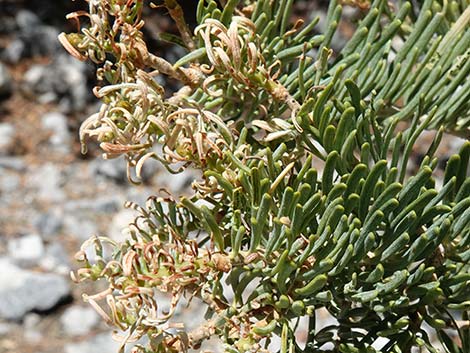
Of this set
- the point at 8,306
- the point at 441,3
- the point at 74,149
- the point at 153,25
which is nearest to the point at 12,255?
the point at 8,306

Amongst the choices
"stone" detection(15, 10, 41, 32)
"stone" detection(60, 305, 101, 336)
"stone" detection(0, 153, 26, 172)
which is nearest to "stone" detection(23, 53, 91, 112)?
"stone" detection(15, 10, 41, 32)

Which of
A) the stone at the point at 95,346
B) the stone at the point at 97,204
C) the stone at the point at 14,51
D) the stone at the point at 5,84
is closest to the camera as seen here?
the stone at the point at 95,346

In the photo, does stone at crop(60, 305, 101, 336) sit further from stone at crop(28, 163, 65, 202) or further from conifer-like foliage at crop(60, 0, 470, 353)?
conifer-like foliage at crop(60, 0, 470, 353)

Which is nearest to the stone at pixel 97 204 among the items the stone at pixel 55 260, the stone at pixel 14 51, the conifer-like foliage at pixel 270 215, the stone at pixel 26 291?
the stone at pixel 55 260

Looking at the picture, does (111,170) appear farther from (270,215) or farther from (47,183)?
(270,215)

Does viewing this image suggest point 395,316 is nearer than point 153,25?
Yes

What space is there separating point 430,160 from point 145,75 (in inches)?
5.7

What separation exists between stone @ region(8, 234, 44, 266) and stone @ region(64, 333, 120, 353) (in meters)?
Result: 0.28

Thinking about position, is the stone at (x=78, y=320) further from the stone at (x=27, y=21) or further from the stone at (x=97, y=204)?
the stone at (x=27, y=21)

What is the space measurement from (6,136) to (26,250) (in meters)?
0.48

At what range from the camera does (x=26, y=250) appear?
188 centimetres

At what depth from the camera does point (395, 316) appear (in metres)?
0.39

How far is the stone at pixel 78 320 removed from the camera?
1719mm

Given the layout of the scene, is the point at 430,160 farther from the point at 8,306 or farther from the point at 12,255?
the point at 12,255
